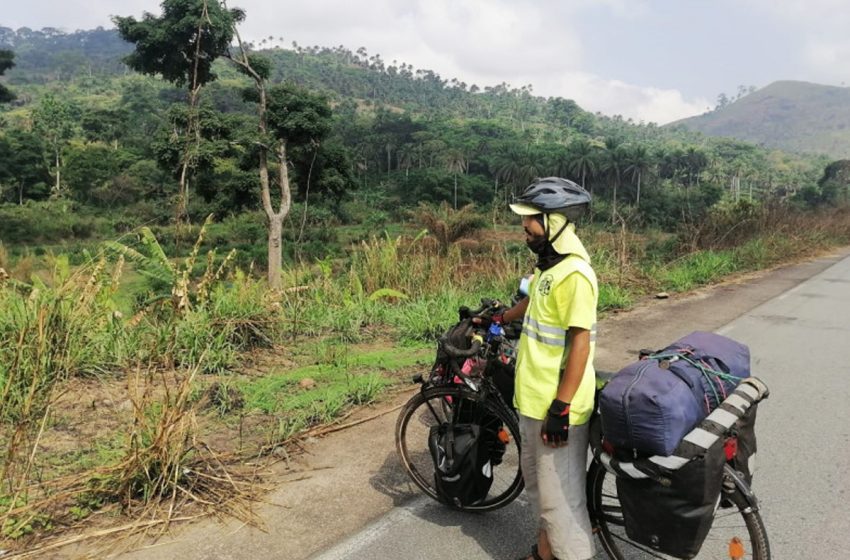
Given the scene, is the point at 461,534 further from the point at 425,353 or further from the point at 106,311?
the point at 106,311

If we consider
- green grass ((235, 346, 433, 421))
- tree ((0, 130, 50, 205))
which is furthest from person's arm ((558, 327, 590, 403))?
tree ((0, 130, 50, 205))

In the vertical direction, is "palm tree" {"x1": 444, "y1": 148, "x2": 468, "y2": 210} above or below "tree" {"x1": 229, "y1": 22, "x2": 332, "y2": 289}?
below

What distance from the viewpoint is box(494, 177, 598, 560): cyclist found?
2303 mm

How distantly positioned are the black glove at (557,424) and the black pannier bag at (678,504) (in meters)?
0.27

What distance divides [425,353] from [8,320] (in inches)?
141

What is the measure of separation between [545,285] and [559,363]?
1.07ft

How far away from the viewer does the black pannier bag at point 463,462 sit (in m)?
2.89

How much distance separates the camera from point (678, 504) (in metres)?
2.04

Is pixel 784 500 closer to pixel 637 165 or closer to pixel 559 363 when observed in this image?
pixel 559 363

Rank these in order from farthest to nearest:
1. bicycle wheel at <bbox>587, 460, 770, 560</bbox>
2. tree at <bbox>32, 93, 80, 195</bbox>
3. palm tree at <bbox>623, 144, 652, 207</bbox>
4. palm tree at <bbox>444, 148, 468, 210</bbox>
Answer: palm tree at <bbox>444, 148, 468, 210</bbox> → palm tree at <bbox>623, 144, 652, 207</bbox> → tree at <bbox>32, 93, 80, 195</bbox> → bicycle wheel at <bbox>587, 460, 770, 560</bbox>

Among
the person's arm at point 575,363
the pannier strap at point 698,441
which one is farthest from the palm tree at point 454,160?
the pannier strap at point 698,441

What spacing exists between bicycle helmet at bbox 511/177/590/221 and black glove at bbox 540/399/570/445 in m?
0.77

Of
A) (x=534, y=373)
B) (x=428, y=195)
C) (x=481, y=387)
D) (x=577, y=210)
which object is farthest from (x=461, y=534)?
(x=428, y=195)

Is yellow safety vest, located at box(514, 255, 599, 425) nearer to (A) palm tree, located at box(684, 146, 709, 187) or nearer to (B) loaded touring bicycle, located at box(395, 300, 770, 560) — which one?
(B) loaded touring bicycle, located at box(395, 300, 770, 560)
